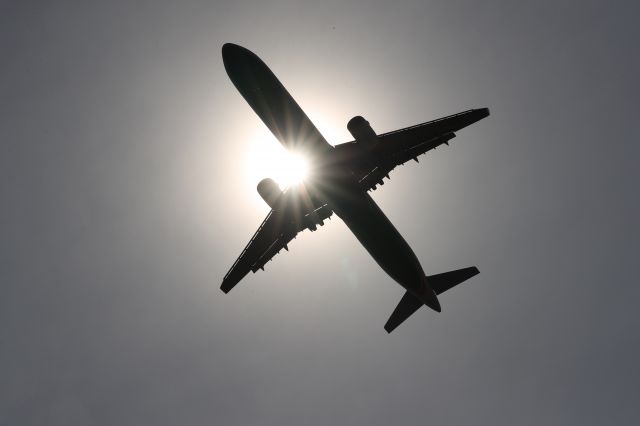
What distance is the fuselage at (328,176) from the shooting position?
33750 millimetres

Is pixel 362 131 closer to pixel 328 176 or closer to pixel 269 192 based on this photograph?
pixel 328 176

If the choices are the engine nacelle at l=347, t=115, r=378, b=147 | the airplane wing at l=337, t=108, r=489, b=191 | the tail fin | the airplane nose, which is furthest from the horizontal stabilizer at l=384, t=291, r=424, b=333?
the airplane nose

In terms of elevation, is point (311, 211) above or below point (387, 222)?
above

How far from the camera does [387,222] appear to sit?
34.0 metres

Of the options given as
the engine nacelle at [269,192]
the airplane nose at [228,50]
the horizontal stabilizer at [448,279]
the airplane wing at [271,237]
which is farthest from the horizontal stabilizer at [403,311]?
the airplane nose at [228,50]

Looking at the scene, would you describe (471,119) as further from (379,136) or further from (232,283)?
Answer: (232,283)

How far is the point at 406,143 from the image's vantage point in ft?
116

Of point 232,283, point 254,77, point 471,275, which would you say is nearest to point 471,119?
point 471,275

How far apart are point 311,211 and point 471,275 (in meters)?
15.9

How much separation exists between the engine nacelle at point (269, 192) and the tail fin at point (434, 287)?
1554 cm

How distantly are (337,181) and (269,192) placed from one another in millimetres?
6423

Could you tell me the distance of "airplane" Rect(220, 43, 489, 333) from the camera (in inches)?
1329

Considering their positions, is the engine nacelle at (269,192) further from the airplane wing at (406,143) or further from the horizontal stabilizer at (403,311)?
the horizontal stabilizer at (403,311)

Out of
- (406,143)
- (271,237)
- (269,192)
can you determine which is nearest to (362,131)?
(406,143)
